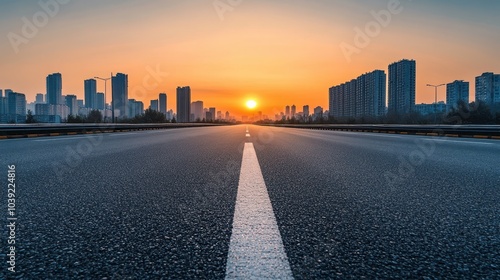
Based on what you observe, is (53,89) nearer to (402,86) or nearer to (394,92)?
(394,92)

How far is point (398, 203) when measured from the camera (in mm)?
2891

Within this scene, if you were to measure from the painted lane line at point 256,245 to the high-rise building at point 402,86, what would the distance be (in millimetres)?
106823

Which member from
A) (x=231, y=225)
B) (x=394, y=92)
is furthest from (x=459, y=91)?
(x=231, y=225)

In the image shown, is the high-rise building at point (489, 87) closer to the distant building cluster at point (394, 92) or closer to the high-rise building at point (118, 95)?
the distant building cluster at point (394, 92)

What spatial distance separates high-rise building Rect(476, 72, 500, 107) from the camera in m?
115

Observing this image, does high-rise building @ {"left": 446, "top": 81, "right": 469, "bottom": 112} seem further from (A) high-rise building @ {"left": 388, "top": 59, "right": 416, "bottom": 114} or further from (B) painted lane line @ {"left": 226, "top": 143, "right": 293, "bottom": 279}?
(B) painted lane line @ {"left": 226, "top": 143, "right": 293, "bottom": 279}

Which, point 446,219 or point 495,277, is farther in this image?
point 446,219

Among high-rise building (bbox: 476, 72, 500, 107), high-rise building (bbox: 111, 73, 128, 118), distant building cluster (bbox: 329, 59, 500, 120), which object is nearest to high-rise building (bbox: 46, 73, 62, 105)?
high-rise building (bbox: 111, 73, 128, 118)

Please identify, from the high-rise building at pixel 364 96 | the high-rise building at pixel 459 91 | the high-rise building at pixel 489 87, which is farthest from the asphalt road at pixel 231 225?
the high-rise building at pixel 459 91

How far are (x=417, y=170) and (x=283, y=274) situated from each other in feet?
14.6

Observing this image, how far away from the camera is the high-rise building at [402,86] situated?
328 ft

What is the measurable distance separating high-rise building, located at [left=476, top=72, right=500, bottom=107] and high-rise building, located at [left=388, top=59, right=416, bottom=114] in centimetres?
3155

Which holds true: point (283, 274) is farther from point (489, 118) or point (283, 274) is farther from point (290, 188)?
point (489, 118)

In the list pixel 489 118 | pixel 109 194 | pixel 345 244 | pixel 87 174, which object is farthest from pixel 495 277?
pixel 489 118
